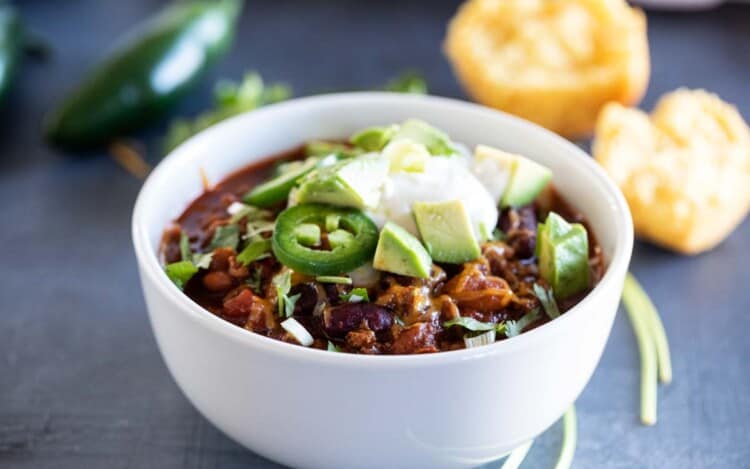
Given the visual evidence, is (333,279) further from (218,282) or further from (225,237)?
(225,237)

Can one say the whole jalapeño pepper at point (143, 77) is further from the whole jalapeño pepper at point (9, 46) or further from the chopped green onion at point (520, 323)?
the chopped green onion at point (520, 323)

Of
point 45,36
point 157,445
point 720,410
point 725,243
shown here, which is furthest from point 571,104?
point 45,36

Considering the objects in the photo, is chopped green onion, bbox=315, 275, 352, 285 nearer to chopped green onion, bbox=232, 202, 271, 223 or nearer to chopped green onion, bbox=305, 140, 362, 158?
chopped green onion, bbox=232, 202, 271, 223

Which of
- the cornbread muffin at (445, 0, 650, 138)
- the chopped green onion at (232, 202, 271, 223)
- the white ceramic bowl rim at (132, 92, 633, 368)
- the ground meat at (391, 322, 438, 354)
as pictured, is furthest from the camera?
the cornbread muffin at (445, 0, 650, 138)

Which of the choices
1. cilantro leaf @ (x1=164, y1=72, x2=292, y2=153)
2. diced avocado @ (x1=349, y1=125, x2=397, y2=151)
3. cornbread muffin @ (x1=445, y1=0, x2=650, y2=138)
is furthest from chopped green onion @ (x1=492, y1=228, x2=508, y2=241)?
cilantro leaf @ (x1=164, y1=72, x2=292, y2=153)

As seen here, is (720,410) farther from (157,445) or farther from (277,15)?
(277,15)

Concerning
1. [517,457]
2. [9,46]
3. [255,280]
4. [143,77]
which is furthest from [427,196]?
[9,46]
